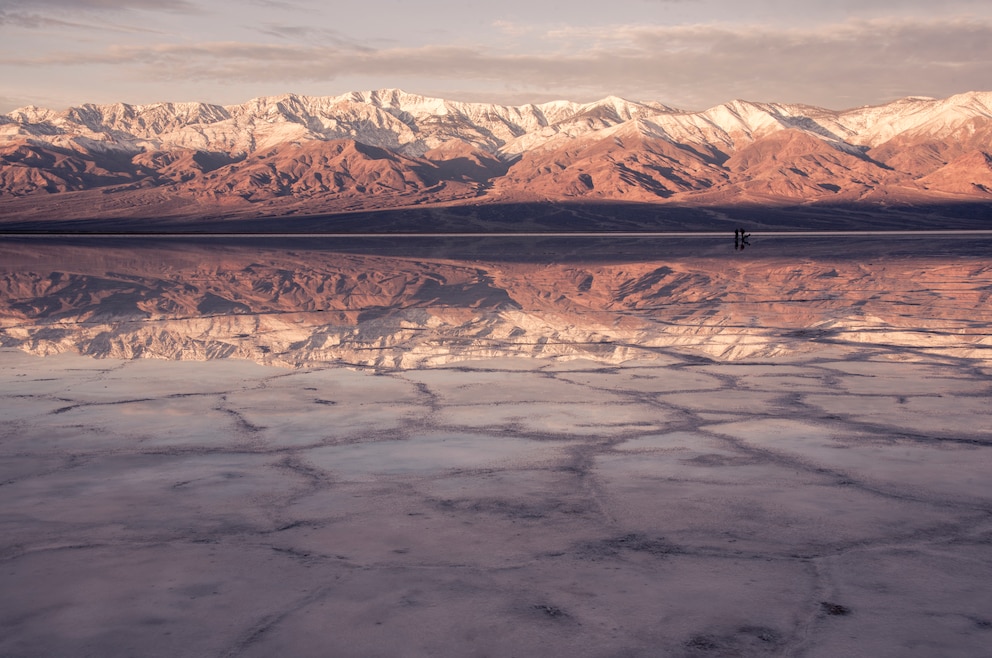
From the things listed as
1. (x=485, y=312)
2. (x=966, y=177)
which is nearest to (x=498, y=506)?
(x=485, y=312)

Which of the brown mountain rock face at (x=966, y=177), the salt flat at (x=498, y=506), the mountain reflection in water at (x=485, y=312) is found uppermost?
the brown mountain rock face at (x=966, y=177)

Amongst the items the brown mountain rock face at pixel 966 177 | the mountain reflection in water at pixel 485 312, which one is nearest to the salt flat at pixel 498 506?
the mountain reflection in water at pixel 485 312

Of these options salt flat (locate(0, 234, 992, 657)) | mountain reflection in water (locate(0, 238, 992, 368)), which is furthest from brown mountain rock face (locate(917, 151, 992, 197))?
salt flat (locate(0, 234, 992, 657))

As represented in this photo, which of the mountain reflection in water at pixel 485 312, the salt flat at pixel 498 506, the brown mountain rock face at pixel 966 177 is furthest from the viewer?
the brown mountain rock face at pixel 966 177

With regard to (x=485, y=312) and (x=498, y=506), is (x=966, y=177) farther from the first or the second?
(x=498, y=506)

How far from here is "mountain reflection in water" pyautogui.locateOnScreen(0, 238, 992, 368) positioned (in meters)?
13.7

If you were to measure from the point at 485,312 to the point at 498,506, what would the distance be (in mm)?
12071

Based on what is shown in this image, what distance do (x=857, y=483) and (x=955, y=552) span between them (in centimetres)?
137

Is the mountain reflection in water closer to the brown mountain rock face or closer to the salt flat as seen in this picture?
the salt flat

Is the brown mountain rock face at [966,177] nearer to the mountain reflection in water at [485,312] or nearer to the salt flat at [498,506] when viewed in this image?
the mountain reflection in water at [485,312]

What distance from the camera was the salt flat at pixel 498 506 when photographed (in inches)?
177

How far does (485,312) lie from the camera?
59.9 ft

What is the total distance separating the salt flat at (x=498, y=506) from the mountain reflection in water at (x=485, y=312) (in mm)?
1119

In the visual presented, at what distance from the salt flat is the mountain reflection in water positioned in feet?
3.67
